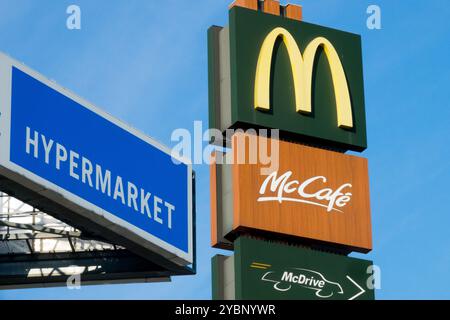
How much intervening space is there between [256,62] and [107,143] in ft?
35.2

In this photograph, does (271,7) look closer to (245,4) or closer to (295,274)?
(245,4)

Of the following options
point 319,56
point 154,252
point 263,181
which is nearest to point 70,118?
point 154,252

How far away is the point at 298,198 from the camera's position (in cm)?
5016

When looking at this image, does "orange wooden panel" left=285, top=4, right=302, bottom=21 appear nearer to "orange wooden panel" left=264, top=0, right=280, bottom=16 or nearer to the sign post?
the sign post

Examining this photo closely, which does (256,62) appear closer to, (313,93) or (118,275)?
(313,93)

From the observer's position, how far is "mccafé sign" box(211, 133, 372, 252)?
160 ft

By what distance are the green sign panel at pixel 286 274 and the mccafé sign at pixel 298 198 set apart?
27.4 inches

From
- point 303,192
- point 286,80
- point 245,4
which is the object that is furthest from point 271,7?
point 303,192

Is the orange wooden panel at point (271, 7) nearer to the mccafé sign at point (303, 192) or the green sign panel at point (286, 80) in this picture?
the green sign panel at point (286, 80)

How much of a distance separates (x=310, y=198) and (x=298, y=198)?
0.52m

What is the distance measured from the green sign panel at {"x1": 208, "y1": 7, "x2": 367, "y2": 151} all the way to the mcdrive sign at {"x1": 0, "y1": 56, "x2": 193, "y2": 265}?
5.54 meters

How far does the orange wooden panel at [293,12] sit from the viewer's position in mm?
53500
